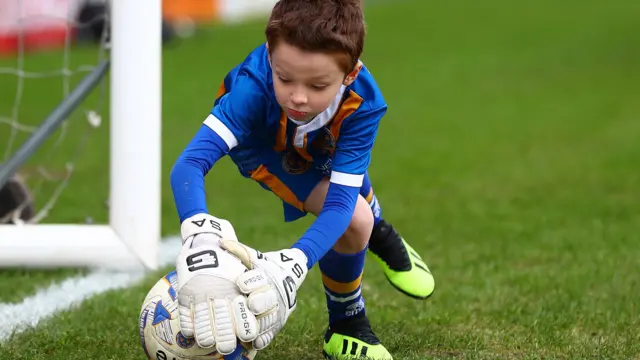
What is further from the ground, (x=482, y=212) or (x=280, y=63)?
(x=280, y=63)

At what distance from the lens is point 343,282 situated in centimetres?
319

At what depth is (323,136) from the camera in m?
2.91

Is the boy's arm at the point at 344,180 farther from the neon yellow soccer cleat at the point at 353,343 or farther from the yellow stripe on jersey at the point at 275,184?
the neon yellow soccer cleat at the point at 353,343

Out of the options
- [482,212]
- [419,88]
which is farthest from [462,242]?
[419,88]

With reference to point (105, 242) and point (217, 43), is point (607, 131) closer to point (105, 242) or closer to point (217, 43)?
point (105, 242)

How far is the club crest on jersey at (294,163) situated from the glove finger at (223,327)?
0.79 m

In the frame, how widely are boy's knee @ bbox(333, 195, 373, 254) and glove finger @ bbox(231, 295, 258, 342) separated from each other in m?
0.67

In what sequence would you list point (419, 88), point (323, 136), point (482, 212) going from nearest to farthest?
point (323, 136), point (482, 212), point (419, 88)

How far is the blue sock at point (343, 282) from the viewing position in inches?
124

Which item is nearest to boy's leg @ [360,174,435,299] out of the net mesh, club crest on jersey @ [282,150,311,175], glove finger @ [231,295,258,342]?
club crest on jersey @ [282,150,311,175]

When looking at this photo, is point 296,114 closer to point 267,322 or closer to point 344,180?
point 344,180

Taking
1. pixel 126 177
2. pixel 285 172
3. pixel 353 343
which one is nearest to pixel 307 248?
pixel 285 172

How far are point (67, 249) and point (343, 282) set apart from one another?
1.57m

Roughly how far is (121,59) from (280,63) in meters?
1.83
